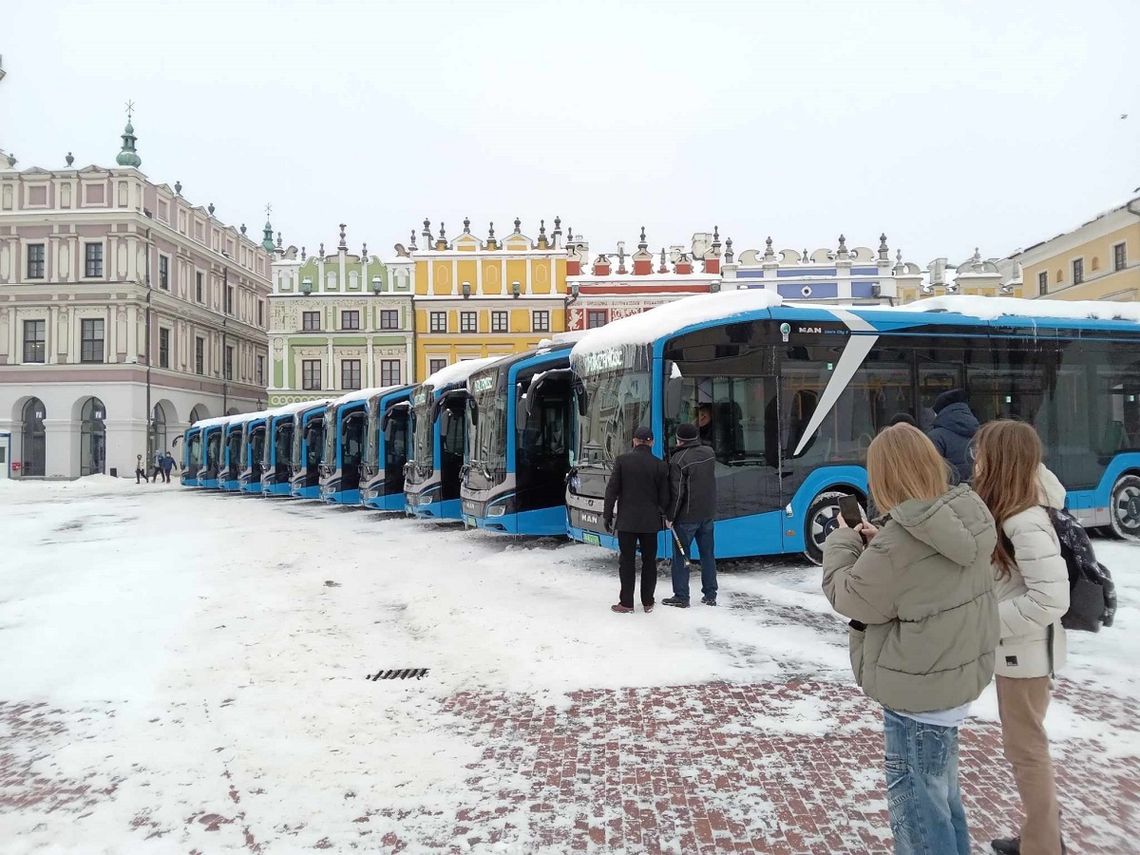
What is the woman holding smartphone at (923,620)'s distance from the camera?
9.10 feet

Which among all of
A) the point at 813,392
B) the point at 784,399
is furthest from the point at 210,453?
the point at 813,392

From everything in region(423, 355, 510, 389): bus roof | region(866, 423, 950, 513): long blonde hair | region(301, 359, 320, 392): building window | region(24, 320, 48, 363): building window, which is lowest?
region(866, 423, 950, 513): long blonde hair

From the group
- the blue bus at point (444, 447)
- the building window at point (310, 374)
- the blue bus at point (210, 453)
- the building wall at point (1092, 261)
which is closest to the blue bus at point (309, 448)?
the blue bus at point (444, 447)

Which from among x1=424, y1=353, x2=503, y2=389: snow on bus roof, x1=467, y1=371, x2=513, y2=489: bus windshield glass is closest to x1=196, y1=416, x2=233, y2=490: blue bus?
x1=424, y1=353, x2=503, y2=389: snow on bus roof

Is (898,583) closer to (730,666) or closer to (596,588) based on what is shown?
(730,666)

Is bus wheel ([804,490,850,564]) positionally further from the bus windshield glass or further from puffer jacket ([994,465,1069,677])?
puffer jacket ([994,465,1069,677])

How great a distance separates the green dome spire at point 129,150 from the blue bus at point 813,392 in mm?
55958

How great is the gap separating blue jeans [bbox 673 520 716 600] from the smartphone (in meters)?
5.62

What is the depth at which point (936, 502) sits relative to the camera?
2781 mm

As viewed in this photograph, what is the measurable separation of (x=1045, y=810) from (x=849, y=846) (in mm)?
854

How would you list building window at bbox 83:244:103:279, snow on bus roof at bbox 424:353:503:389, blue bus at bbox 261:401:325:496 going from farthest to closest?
building window at bbox 83:244:103:279 → blue bus at bbox 261:401:325:496 → snow on bus roof at bbox 424:353:503:389

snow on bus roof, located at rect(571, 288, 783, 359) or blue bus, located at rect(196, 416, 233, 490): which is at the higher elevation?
snow on bus roof, located at rect(571, 288, 783, 359)

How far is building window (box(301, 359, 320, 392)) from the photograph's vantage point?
55.1 meters

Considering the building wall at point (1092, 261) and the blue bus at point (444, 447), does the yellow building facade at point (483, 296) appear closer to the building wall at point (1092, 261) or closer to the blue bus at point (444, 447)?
the building wall at point (1092, 261)
